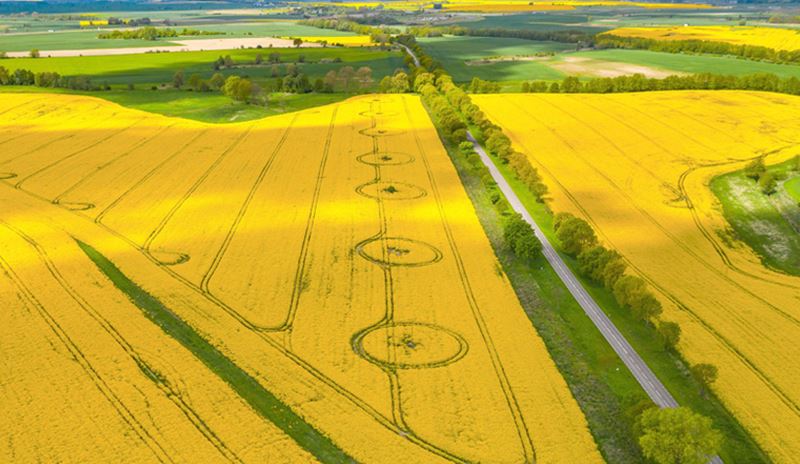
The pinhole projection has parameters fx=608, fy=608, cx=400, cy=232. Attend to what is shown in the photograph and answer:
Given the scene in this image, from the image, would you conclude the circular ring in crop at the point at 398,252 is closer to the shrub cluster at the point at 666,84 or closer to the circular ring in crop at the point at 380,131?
the circular ring in crop at the point at 380,131

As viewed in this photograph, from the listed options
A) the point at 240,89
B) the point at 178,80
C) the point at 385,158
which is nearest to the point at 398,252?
the point at 385,158

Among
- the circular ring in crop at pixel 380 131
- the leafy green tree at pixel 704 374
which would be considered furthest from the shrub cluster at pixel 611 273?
the circular ring in crop at pixel 380 131

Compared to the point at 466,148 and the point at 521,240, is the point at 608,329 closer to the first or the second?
the point at 521,240

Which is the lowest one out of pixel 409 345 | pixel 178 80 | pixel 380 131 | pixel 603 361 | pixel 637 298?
pixel 603 361

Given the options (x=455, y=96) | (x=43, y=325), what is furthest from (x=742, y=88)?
(x=43, y=325)

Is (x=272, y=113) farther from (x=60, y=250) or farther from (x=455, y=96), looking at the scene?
(x=60, y=250)

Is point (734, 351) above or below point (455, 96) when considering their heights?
below
